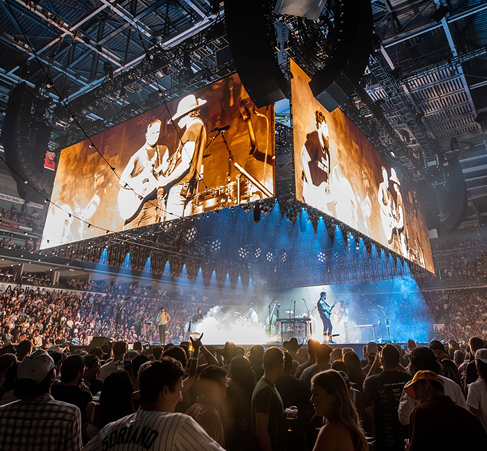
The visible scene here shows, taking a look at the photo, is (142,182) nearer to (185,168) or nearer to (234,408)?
(185,168)

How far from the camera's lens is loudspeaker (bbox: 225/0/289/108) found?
6.16 meters

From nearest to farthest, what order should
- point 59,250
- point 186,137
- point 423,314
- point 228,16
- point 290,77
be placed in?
point 228,16 < point 290,77 < point 186,137 < point 59,250 < point 423,314

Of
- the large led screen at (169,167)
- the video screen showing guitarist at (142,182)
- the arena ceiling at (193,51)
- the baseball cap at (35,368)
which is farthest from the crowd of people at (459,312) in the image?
the baseball cap at (35,368)

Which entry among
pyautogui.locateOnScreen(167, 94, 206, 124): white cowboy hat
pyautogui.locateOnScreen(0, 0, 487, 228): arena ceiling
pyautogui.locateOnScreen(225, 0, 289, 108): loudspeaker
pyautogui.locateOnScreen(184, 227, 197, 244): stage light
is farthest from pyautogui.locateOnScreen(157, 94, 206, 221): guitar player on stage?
pyautogui.locateOnScreen(184, 227, 197, 244): stage light

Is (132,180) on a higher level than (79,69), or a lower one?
lower

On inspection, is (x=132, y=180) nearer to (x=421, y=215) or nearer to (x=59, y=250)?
(x=59, y=250)

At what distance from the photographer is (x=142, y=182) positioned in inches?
361

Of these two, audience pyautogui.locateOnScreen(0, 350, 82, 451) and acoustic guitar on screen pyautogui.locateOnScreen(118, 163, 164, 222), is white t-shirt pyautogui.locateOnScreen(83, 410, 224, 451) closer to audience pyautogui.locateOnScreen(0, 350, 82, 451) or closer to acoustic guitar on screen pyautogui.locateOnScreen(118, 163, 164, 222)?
audience pyautogui.locateOnScreen(0, 350, 82, 451)

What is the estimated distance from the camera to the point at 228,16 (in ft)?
20.3

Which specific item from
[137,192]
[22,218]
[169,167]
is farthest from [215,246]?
[169,167]

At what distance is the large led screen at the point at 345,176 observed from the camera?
285 inches

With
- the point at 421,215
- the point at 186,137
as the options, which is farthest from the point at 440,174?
the point at 186,137

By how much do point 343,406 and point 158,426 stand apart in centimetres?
103

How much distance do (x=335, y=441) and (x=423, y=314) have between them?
2279cm
